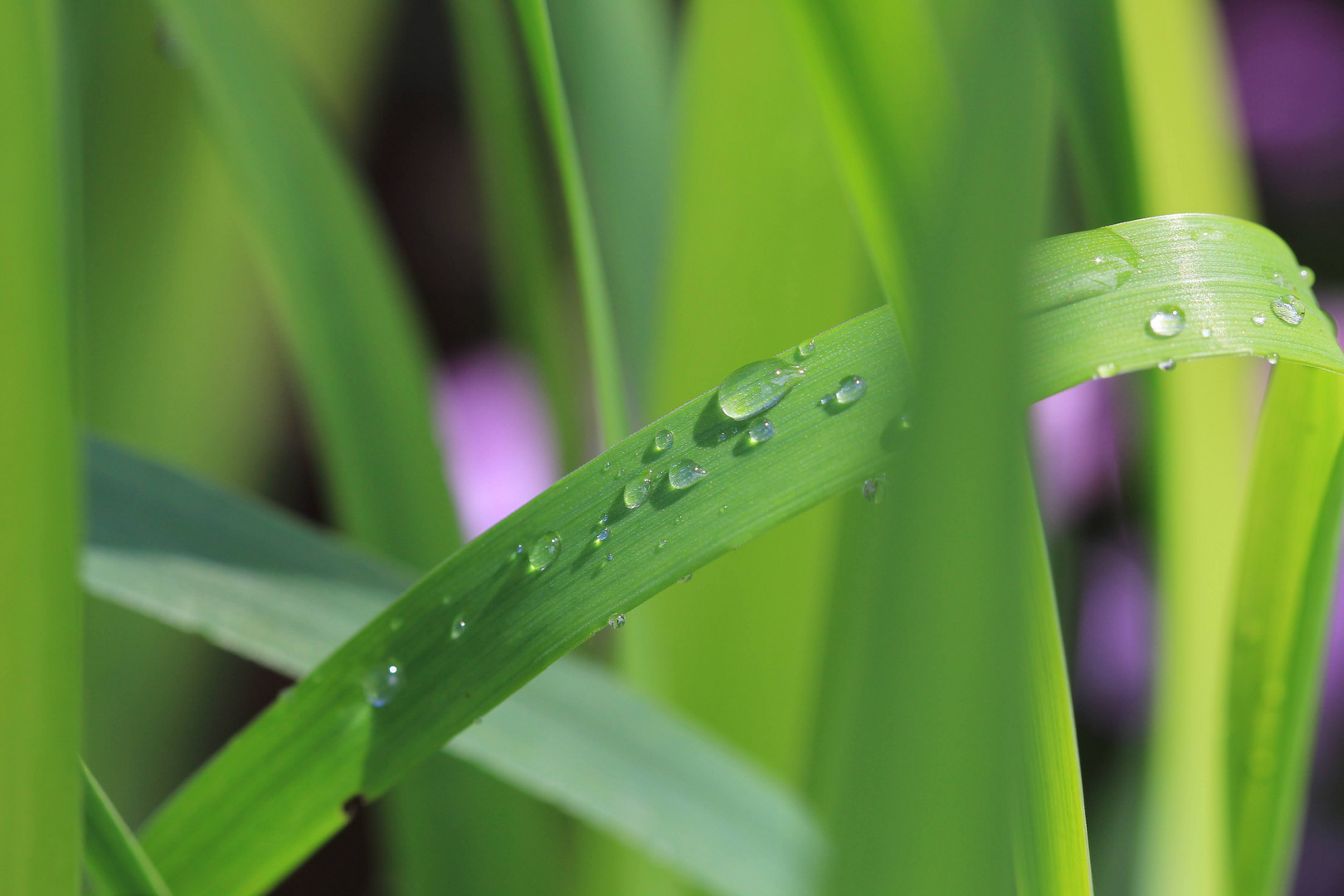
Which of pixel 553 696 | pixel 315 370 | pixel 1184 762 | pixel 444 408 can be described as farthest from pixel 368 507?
pixel 444 408

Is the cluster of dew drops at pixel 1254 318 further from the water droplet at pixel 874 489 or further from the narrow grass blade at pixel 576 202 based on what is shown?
the narrow grass blade at pixel 576 202

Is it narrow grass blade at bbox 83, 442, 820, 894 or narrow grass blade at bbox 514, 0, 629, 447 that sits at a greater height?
narrow grass blade at bbox 514, 0, 629, 447

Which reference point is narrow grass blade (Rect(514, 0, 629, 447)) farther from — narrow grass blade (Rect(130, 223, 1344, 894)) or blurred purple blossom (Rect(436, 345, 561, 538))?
blurred purple blossom (Rect(436, 345, 561, 538))

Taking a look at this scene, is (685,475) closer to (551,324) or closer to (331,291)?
(331,291)

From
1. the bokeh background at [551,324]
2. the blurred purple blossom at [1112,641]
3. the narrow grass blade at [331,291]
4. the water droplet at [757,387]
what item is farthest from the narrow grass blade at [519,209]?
the blurred purple blossom at [1112,641]

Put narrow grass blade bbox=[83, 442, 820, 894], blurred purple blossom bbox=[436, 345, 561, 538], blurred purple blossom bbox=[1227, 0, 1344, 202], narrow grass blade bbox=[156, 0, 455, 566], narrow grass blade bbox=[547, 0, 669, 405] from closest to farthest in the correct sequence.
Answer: narrow grass blade bbox=[83, 442, 820, 894], narrow grass blade bbox=[156, 0, 455, 566], narrow grass blade bbox=[547, 0, 669, 405], blurred purple blossom bbox=[436, 345, 561, 538], blurred purple blossom bbox=[1227, 0, 1344, 202]

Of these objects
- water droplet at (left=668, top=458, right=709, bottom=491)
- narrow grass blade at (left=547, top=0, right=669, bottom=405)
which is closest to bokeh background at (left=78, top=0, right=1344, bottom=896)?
narrow grass blade at (left=547, top=0, right=669, bottom=405)
